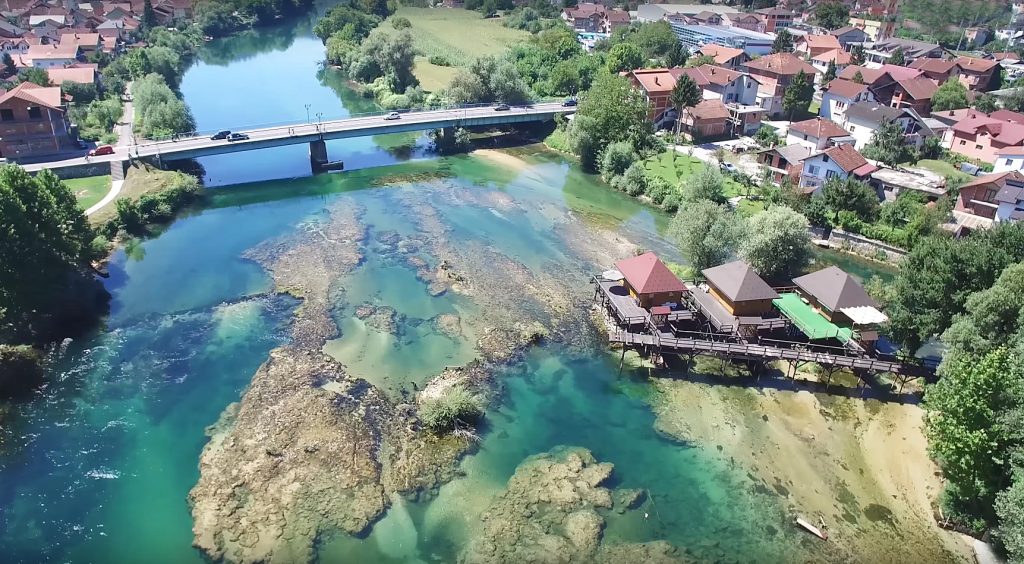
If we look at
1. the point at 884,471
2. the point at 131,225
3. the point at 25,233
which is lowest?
the point at 884,471

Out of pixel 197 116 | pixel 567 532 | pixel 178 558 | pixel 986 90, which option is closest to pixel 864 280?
pixel 567 532

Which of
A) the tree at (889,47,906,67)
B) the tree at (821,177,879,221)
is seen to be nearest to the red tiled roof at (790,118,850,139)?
the tree at (821,177,879,221)

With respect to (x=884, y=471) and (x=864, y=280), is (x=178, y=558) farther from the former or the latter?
(x=864, y=280)

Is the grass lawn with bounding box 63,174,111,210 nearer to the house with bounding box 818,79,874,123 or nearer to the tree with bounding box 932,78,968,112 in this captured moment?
the house with bounding box 818,79,874,123

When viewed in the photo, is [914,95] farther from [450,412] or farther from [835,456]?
[450,412]

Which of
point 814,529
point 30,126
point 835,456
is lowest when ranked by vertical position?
point 814,529

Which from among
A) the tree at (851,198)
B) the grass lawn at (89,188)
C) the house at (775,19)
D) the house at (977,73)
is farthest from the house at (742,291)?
the house at (775,19)

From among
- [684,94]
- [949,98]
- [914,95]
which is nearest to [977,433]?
[684,94]
